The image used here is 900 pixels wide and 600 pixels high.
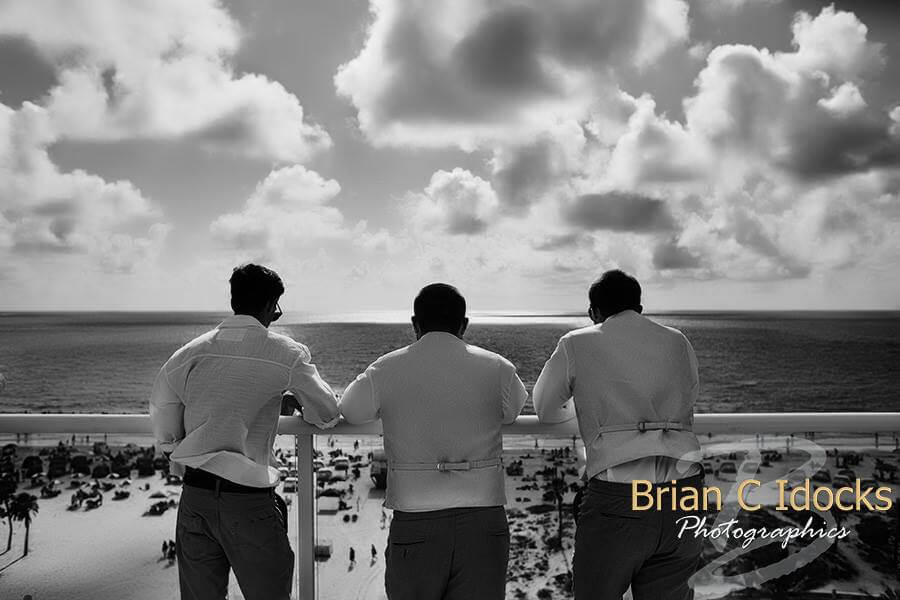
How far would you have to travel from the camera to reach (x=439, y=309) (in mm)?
2133

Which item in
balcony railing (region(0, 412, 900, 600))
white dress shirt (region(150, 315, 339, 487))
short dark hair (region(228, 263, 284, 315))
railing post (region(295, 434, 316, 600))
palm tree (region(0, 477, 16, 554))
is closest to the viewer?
white dress shirt (region(150, 315, 339, 487))

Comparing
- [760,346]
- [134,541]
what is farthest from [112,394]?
[760,346]

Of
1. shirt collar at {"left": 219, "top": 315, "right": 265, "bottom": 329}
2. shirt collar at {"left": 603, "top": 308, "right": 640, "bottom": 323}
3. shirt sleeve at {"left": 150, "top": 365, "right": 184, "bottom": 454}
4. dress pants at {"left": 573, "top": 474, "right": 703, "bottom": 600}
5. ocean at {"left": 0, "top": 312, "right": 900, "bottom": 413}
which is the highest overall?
shirt collar at {"left": 219, "top": 315, "right": 265, "bottom": 329}

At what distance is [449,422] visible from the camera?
204 centimetres

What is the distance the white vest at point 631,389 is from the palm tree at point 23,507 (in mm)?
2113

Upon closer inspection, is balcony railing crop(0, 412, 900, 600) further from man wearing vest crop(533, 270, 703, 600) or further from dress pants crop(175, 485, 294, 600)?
dress pants crop(175, 485, 294, 600)

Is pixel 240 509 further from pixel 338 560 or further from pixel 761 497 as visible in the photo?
pixel 761 497

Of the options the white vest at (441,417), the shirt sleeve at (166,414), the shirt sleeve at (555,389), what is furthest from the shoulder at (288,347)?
the shirt sleeve at (555,389)

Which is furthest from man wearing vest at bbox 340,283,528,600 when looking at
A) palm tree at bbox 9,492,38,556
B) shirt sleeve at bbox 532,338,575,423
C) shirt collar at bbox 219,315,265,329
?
palm tree at bbox 9,492,38,556

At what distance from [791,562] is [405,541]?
1414mm

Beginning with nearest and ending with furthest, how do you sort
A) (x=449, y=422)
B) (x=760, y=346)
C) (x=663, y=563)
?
(x=449, y=422)
(x=663, y=563)
(x=760, y=346)

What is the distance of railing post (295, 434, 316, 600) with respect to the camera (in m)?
2.43

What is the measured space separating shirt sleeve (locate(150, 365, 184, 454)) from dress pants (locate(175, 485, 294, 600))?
0.53 ft

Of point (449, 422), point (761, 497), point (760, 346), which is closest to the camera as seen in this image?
point (449, 422)
